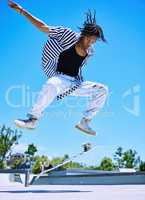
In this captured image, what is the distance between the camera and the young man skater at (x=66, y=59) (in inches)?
220

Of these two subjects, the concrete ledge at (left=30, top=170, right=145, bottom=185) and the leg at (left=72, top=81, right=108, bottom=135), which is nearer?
the leg at (left=72, top=81, right=108, bottom=135)

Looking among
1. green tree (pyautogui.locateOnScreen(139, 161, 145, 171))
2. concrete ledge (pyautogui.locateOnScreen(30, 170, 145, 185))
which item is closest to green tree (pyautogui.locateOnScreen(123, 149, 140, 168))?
green tree (pyautogui.locateOnScreen(139, 161, 145, 171))

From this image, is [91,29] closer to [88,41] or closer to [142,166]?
[88,41]

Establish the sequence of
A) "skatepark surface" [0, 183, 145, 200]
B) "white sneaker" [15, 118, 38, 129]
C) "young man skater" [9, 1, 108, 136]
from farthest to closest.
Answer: "young man skater" [9, 1, 108, 136] < "white sneaker" [15, 118, 38, 129] < "skatepark surface" [0, 183, 145, 200]

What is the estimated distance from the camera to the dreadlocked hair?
561cm

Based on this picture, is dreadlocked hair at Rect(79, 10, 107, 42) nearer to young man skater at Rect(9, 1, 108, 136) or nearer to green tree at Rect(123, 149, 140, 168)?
young man skater at Rect(9, 1, 108, 136)

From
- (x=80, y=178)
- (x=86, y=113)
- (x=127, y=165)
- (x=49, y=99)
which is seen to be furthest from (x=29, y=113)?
(x=127, y=165)

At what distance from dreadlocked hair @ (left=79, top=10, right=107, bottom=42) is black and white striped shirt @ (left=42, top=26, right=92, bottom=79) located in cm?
15

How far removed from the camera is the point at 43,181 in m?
19.2

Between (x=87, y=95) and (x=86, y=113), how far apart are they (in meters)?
0.29

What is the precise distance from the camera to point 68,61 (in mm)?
5777

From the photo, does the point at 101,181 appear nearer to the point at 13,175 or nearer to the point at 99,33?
the point at 13,175

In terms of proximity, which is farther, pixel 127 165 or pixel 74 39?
pixel 127 165

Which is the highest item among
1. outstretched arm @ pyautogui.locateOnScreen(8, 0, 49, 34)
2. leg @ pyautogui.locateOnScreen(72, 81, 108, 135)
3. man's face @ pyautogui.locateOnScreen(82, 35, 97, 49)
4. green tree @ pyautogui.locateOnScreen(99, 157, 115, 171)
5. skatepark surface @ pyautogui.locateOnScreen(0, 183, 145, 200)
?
green tree @ pyautogui.locateOnScreen(99, 157, 115, 171)
